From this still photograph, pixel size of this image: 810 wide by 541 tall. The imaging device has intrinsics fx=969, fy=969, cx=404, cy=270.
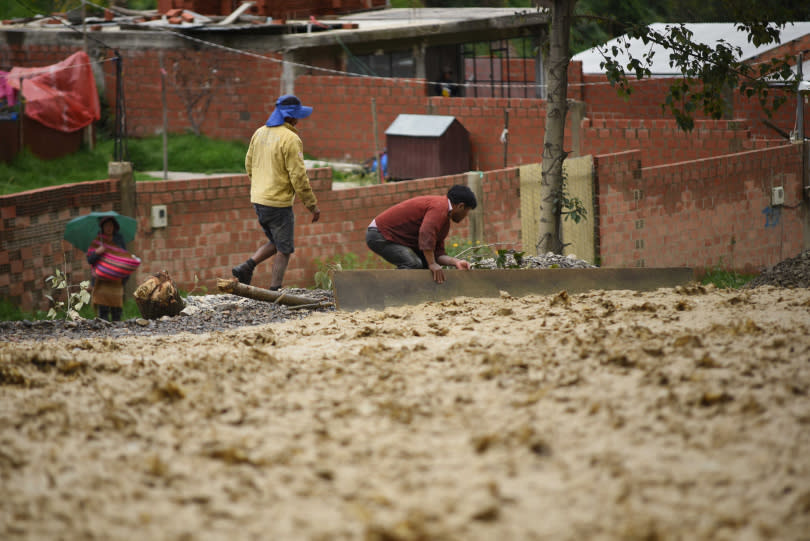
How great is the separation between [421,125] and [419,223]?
998cm

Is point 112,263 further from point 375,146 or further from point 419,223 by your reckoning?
point 375,146

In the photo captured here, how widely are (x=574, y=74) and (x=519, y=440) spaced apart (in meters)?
20.0

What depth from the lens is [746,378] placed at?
4.57m

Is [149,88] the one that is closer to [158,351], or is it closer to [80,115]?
[80,115]

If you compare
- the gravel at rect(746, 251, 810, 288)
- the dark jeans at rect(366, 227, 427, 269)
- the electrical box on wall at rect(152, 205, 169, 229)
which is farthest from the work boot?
the gravel at rect(746, 251, 810, 288)

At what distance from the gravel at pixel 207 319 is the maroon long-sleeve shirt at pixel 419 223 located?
93 centimetres

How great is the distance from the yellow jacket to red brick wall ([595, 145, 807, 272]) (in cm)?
565

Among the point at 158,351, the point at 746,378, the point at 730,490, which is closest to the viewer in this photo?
the point at 730,490

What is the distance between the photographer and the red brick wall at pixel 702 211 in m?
13.5

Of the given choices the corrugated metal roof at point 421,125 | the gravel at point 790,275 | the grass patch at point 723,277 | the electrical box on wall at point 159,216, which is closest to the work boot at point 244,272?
the electrical box on wall at point 159,216

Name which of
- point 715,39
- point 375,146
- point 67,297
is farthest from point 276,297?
point 715,39

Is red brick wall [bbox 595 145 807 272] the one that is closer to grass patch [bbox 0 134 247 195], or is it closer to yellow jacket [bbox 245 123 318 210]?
yellow jacket [bbox 245 123 318 210]

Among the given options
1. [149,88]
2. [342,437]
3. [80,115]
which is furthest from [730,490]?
[149,88]

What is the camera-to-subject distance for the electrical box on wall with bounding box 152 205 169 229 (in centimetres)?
1070
